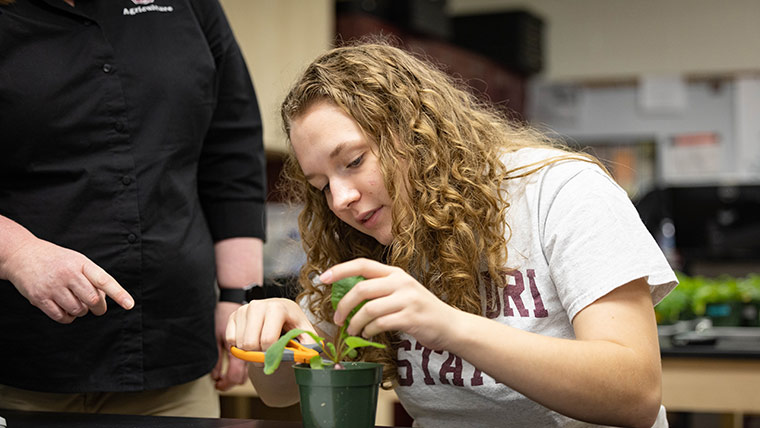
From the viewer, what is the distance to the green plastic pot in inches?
32.0

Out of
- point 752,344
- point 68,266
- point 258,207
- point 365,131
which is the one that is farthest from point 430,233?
point 752,344

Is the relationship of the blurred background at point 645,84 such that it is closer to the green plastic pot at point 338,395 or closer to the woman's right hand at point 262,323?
the woman's right hand at point 262,323

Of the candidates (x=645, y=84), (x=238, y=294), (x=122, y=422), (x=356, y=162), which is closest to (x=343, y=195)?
(x=356, y=162)

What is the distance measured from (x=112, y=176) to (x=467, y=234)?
22.9 inches

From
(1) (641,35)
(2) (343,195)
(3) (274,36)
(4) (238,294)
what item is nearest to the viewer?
(2) (343,195)

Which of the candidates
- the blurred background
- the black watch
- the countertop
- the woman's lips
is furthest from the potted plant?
the blurred background

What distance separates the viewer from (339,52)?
45.8 inches

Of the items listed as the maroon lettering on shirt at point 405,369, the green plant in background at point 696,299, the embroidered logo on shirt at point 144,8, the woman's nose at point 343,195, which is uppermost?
the embroidered logo on shirt at point 144,8

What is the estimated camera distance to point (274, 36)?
359cm

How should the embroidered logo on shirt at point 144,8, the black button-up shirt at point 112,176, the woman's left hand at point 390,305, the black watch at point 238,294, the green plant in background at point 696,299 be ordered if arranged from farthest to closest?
the green plant in background at point 696,299
the black watch at point 238,294
the embroidered logo on shirt at point 144,8
the black button-up shirt at point 112,176
the woman's left hand at point 390,305

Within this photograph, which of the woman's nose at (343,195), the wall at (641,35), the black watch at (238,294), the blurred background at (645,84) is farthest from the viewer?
the wall at (641,35)

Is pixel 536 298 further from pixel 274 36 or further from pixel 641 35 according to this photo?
pixel 641 35

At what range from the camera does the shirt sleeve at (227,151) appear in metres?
1.52

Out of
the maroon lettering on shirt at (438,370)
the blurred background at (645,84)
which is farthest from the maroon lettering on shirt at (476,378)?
the blurred background at (645,84)
